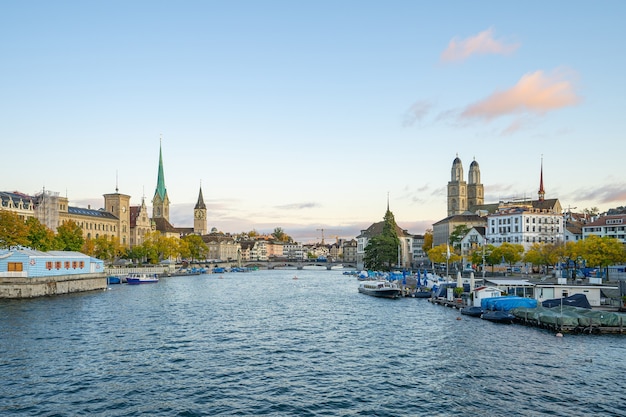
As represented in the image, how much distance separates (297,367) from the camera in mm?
36312

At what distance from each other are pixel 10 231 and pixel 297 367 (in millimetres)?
77718

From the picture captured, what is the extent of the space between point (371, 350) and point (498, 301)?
24.4 meters

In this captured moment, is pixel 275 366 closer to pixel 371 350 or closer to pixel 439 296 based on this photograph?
pixel 371 350

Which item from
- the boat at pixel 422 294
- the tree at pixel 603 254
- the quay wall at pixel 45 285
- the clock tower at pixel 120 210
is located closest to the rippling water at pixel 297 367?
the quay wall at pixel 45 285

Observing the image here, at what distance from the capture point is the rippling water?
2802 centimetres

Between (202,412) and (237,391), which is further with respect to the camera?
(237,391)

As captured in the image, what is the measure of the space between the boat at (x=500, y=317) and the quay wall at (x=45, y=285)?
6402cm

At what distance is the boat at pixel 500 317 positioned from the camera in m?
55.7

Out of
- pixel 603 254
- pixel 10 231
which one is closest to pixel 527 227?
pixel 603 254

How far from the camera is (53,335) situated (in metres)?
46.1

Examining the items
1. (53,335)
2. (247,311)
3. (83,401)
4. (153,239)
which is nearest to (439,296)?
(247,311)

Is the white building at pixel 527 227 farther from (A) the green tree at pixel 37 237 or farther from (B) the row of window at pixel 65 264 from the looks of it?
(A) the green tree at pixel 37 237

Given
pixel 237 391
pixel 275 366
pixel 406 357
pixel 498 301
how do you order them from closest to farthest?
pixel 237 391, pixel 275 366, pixel 406 357, pixel 498 301

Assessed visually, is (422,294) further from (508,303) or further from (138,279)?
(138,279)
